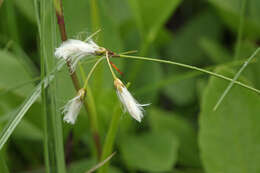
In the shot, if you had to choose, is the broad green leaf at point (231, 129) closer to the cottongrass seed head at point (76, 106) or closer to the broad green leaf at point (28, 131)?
the cottongrass seed head at point (76, 106)

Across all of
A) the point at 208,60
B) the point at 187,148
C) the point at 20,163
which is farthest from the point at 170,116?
the point at 20,163

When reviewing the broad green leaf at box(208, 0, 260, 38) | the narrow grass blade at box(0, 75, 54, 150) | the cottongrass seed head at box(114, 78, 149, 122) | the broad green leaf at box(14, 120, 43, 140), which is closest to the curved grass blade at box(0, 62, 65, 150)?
the narrow grass blade at box(0, 75, 54, 150)

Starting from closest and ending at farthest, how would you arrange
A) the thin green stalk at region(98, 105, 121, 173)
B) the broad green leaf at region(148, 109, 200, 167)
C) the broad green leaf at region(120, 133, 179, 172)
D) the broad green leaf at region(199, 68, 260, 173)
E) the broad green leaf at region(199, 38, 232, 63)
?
the thin green stalk at region(98, 105, 121, 173)
the broad green leaf at region(199, 68, 260, 173)
the broad green leaf at region(120, 133, 179, 172)
the broad green leaf at region(148, 109, 200, 167)
the broad green leaf at region(199, 38, 232, 63)

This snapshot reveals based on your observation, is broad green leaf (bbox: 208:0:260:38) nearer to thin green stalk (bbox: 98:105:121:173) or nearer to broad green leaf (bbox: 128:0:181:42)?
broad green leaf (bbox: 128:0:181:42)

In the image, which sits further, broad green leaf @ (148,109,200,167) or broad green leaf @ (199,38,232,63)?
broad green leaf @ (199,38,232,63)

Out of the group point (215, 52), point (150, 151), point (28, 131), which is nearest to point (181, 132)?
point (150, 151)

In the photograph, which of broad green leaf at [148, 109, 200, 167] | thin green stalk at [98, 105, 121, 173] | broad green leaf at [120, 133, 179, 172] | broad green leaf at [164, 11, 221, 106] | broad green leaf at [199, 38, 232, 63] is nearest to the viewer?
thin green stalk at [98, 105, 121, 173]

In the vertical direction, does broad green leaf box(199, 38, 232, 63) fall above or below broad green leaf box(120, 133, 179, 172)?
above

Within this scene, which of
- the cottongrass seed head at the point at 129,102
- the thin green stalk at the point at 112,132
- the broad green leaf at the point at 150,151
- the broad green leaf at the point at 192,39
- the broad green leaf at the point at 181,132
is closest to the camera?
the cottongrass seed head at the point at 129,102

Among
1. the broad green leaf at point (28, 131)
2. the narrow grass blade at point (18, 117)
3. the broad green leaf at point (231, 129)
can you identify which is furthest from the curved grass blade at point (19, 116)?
the broad green leaf at point (28, 131)
